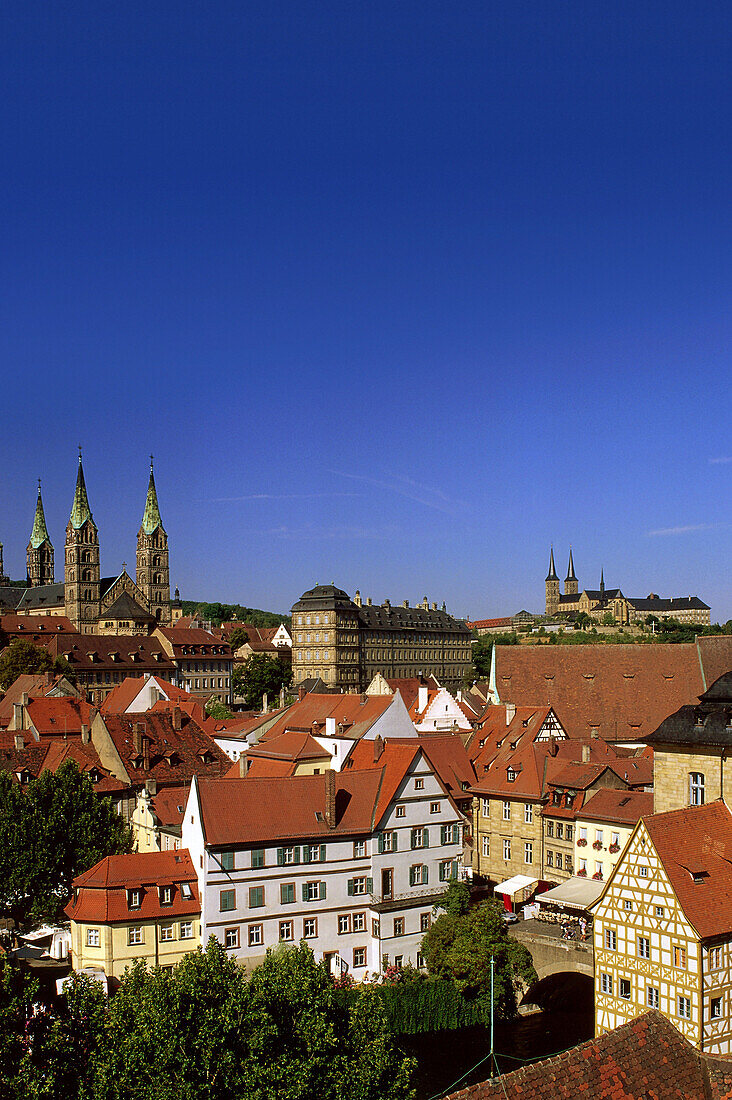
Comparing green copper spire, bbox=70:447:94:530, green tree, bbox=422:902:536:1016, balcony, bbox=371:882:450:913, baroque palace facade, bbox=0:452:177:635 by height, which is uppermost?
green copper spire, bbox=70:447:94:530

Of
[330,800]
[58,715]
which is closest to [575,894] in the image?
[330,800]

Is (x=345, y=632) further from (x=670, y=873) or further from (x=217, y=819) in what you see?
(x=670, y=873)

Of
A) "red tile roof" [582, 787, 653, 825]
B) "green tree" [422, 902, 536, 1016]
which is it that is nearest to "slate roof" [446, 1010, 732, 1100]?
"green tree" [422, 902, 536, 1016]

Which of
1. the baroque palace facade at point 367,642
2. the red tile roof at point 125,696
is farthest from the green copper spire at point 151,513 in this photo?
the red tile roof at point 125,696

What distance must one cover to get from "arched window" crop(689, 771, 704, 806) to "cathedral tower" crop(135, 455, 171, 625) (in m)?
154

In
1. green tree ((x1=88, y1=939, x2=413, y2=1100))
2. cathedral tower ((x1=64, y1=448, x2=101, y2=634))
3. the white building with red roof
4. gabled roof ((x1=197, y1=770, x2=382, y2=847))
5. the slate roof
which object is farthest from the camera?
cathedral tower ((x1=64, y1=448, x2=101, y2=634))

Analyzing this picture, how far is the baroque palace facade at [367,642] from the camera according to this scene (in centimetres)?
12975

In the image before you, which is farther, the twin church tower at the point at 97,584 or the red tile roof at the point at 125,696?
the twin church tower at the point at 97,584

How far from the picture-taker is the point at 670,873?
26.5 meters

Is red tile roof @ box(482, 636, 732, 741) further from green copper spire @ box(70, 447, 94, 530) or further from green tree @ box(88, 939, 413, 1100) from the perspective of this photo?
green copper spire @ box(70, 447, 94, 530)

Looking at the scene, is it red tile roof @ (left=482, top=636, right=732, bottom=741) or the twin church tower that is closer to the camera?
red tile roof @ (left=482, top=636, right=732, bottom=741)

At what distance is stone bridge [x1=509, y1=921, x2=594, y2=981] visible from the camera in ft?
114

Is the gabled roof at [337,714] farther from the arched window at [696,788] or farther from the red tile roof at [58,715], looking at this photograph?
the arched window at [696,788]

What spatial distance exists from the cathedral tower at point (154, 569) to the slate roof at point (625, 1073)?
165 meters
